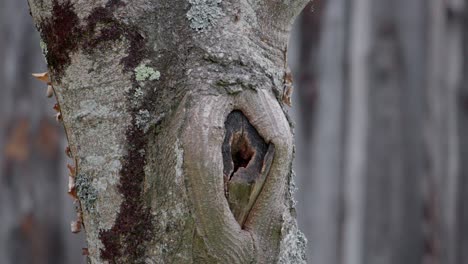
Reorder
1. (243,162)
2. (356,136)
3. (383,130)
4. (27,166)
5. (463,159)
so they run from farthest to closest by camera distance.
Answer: (463,159) → (383,130) → (356,136) → (27,166) → (243,162)

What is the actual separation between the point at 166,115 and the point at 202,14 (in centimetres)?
9

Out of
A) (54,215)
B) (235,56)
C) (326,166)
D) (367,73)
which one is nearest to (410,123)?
(367,73)

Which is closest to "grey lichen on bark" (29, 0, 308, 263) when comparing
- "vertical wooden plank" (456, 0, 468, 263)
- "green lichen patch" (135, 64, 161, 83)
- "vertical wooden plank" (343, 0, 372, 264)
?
"green lichen patch" (135, 64, 161, 83)

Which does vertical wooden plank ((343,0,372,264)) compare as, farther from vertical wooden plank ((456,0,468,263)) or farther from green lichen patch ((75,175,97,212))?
green lichen patch ((75,175,97,212))

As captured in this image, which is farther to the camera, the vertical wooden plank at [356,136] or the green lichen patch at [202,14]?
the vertical wooden plank at [356,136]

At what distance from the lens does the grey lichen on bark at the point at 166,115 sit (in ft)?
2.16

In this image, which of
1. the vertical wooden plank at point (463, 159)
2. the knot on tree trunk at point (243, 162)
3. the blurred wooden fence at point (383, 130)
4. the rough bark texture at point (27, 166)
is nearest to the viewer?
the knot on tree trunk at point (243, 162)

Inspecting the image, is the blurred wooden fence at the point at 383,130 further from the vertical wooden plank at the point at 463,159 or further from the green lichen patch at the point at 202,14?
the green lichen patch at the point at 202,14

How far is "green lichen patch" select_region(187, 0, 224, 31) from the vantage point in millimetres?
683

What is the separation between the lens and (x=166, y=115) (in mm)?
682

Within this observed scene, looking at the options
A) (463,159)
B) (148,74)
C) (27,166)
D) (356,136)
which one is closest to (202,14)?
(148,74)

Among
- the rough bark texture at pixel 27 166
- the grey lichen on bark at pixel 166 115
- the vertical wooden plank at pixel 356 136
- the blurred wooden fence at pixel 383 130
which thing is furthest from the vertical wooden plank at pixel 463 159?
the grey lichen on bark at pixel 166 115

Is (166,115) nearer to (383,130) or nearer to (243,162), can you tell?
(243,162)

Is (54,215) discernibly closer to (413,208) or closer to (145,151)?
(413,208)
